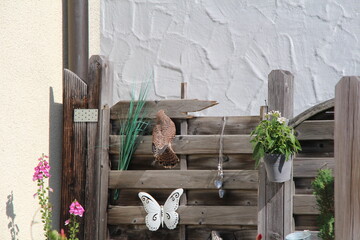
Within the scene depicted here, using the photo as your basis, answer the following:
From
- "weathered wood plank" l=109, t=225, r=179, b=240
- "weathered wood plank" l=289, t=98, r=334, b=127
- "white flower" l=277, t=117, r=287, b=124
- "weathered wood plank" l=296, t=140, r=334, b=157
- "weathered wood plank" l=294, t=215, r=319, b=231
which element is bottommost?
"weathered wood plank" l=109, t=225, r=179, b=240

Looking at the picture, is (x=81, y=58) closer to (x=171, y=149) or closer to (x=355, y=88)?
(x=171, y=149)

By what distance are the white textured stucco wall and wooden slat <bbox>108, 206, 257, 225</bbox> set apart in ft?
2.21

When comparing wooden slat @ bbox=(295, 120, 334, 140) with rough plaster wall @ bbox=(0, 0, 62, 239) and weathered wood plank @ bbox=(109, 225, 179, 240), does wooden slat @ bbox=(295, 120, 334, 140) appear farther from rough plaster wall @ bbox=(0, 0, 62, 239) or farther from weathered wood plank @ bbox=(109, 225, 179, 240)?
rough plaster wall @ bbox=(0, 0, 62, 239)

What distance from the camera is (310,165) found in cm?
373

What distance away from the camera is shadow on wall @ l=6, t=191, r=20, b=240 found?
11.5ft

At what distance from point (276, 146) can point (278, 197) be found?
1.49ft

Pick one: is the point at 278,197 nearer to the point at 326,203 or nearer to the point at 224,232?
the point at 224,232

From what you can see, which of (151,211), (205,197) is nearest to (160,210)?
(151,211)

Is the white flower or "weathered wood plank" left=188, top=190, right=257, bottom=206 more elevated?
the white flower

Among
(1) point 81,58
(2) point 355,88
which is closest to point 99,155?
(1) point 81,58

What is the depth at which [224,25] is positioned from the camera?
4844mm

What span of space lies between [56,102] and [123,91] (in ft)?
3.18

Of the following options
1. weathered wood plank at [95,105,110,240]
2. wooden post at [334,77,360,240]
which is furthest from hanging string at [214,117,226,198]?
wooden post at [334,77,360,240]

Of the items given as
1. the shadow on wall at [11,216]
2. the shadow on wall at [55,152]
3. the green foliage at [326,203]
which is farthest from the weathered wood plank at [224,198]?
the shadow on wall at [11,216]
